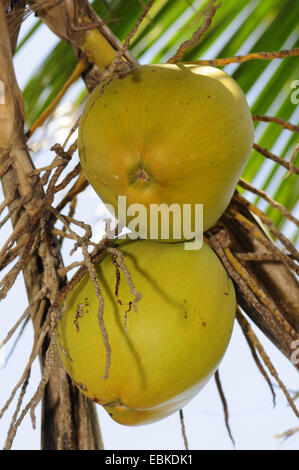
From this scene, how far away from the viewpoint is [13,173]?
0.99 m

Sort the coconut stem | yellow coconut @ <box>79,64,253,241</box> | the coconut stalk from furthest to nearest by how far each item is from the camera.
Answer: the coconut stem
the coconut stalk
yellow coconut @ <box>79,64,253,241</box>

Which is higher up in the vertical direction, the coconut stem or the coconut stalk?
the coconut stem

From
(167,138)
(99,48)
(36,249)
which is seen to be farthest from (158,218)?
(99,48)

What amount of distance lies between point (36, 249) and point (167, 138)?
1.22 feet

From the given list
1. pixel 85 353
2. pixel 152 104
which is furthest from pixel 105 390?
pixel 152 104

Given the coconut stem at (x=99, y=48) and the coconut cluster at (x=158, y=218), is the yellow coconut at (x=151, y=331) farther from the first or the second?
the coconut stem at (x=99, y=48)

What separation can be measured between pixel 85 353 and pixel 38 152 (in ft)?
1.73

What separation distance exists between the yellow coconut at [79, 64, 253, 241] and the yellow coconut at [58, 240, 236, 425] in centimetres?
6

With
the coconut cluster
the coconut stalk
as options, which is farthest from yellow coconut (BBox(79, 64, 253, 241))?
the coconut stalk

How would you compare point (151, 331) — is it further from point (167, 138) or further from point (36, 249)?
point (36, 249)

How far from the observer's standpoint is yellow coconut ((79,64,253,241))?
0.72 metres

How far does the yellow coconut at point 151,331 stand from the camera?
73 cm

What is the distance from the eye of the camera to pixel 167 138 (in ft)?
2.35

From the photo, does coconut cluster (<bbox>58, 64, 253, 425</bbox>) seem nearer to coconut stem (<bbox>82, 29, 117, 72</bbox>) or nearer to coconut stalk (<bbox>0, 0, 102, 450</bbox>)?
coconut stalk (<bbox>0, 0, 102, 450</bbox>)
